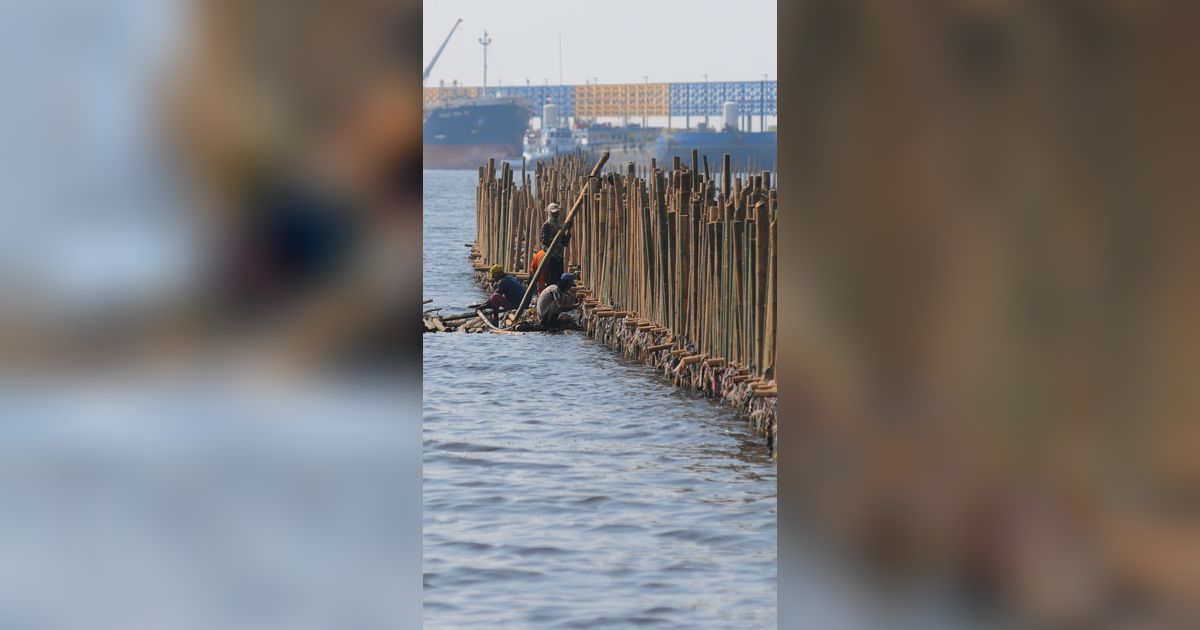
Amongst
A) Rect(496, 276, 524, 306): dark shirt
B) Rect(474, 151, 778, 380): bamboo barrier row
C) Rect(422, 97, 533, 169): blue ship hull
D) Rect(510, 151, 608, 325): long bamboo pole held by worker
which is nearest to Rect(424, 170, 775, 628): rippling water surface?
Rect(474, 151, 778, 380): bamboo barrier row

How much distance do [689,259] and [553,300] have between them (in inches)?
210

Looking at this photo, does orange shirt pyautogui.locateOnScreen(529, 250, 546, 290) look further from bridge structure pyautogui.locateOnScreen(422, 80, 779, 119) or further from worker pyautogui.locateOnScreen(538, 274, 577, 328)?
bridge structure pyautogui.locateOnScreen(422, 80, 779, 119)

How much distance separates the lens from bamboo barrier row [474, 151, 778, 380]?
1168 centimetres

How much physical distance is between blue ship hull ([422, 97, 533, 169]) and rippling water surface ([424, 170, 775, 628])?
421ft

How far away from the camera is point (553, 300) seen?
20.0 m

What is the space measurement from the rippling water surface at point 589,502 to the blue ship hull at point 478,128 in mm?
128312
